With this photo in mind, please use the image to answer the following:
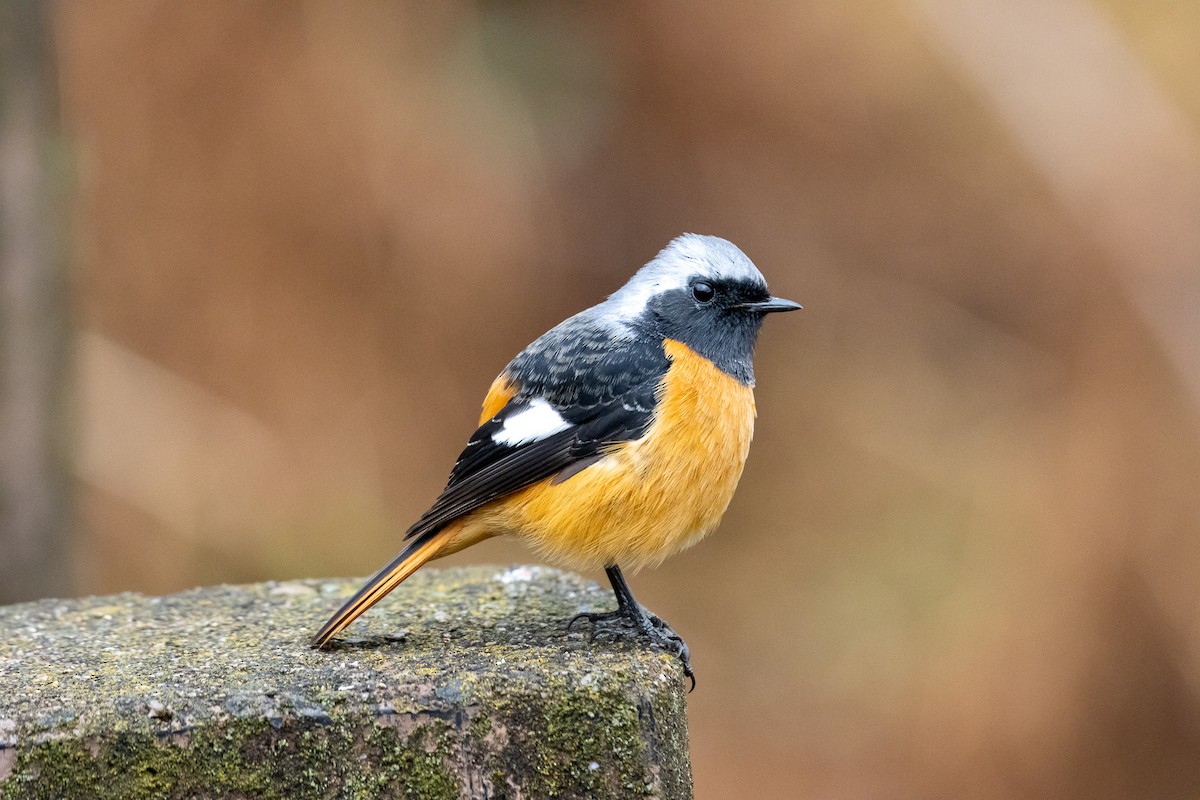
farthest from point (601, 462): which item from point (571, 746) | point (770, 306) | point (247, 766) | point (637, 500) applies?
point (247, 766)

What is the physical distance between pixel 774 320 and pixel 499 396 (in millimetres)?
4973

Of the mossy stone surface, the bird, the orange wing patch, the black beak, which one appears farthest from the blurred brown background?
the mossy stone surface

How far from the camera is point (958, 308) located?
27.8 feet

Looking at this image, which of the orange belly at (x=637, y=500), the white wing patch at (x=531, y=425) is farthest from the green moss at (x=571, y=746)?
the white wing patch at (x=531, y=425)

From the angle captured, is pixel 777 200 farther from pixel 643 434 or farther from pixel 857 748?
pixel 643 434

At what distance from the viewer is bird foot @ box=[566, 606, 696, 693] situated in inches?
144

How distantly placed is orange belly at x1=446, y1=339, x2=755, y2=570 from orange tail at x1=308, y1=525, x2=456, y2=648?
102 mm

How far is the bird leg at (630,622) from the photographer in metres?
3.72

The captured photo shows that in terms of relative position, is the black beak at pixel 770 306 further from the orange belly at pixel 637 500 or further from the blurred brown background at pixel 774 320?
the blurred brown background at pixel 774 320

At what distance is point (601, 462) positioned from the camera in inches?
154

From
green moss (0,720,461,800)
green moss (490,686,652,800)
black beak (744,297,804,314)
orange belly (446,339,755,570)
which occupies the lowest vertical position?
green moss (0,720,461,800)

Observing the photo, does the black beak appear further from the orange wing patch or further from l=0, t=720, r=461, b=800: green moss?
l=0, t=720, r=461, b=800: green moss

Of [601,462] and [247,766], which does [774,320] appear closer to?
[601,462]

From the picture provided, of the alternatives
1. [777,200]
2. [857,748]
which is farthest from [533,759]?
[777,200]
